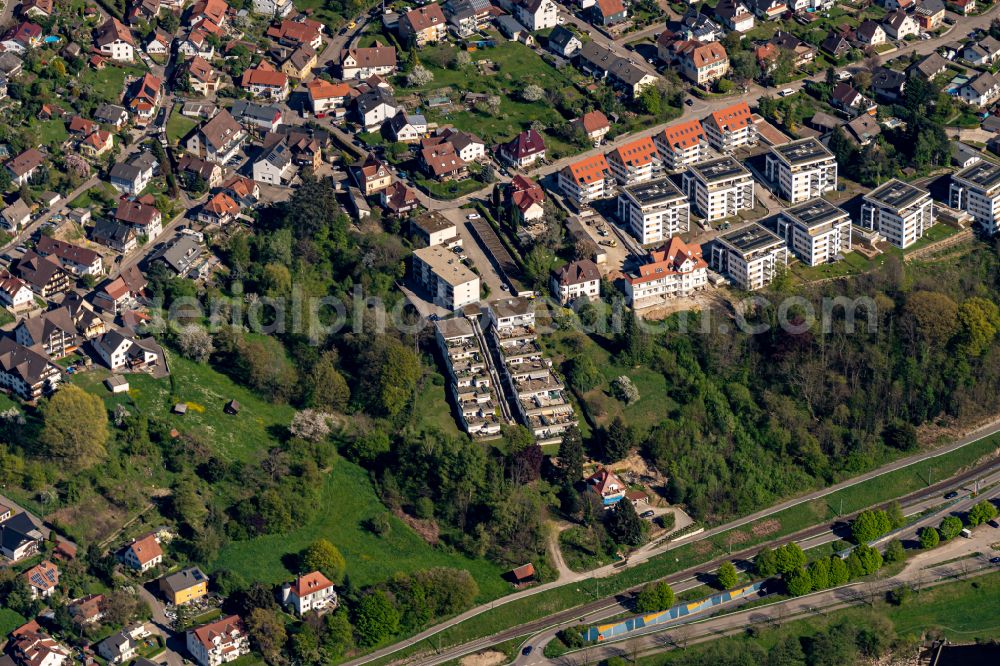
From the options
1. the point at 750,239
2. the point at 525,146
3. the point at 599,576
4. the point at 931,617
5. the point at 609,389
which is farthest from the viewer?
the point at 525,146

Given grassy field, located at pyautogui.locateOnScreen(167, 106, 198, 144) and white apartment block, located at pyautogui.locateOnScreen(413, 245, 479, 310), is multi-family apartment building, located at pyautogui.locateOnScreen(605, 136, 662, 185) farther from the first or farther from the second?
grassy field, located at pyautogui.locateOnScreen(167, 106, 198, 144)

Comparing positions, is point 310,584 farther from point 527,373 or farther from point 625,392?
point 625,392

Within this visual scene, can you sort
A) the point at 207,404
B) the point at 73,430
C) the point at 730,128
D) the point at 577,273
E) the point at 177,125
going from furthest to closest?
the point at 730,128
the point at 177,125
the point at 577,273
the point at 207,404
the point at 73,430

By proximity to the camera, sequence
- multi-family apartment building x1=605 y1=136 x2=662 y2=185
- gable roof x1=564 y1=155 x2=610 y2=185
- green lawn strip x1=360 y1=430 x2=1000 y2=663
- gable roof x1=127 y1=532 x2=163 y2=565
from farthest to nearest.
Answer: multi-family apartment building x1=605 y1=136 x2=662 y2=185
gable roof x1=564 y1=155 x2=610 y2=185
green lawn strip x1=360 y1=430 x2=1000 y2=663
gable roof x1=127 y1=532 x2=163 y2=565

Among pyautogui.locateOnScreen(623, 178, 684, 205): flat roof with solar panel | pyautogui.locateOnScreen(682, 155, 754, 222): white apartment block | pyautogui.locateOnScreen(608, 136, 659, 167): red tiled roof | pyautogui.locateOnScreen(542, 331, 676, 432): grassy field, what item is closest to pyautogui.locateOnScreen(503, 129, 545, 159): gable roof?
pyautogui.locateOnScreen(608, 136, 659, 167): red tiled roof

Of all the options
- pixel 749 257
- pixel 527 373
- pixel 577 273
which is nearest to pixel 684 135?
pixel 749 257

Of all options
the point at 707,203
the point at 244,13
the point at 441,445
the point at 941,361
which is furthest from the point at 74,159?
the point at 941,361
